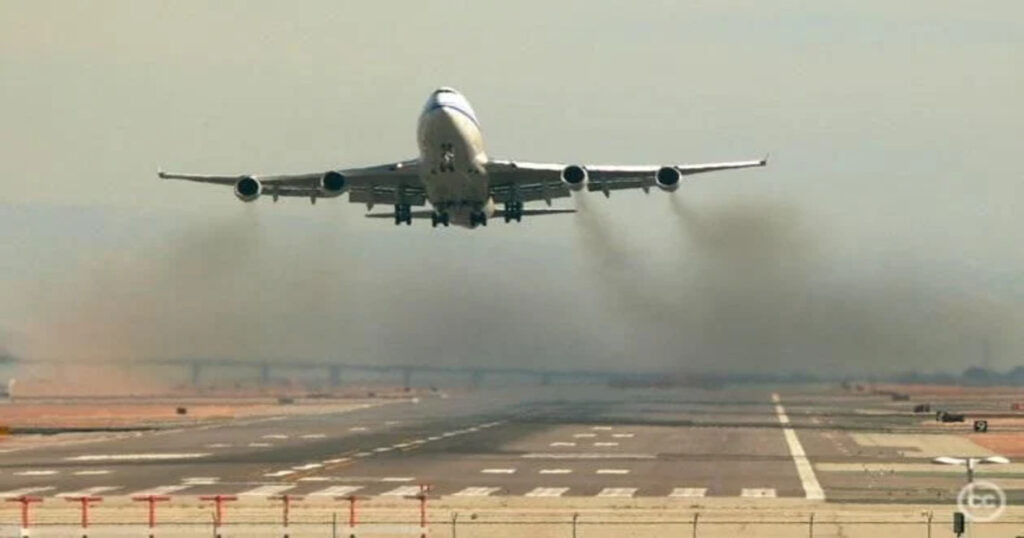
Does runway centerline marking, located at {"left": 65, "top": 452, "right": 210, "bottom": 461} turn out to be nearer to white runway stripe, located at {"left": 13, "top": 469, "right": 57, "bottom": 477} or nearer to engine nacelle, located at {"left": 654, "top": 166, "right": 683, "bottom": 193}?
white runway stripe, located at {"left": 13, "top": 469, "right": 57, "bottom": 477}

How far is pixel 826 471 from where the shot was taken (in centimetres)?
7675

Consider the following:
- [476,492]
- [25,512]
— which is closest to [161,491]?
[476,492]

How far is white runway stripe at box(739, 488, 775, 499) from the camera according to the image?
64000 millimetres

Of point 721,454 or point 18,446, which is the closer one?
point 721,454

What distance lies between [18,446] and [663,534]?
54.7m

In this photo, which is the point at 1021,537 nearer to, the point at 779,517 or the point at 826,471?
the point at 779,517

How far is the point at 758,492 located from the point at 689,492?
2333mm

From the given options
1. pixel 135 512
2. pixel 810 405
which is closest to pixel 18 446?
pixel 135 512

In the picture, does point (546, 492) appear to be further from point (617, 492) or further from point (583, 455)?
point (583, 455)

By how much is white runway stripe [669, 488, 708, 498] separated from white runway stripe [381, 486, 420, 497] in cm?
864

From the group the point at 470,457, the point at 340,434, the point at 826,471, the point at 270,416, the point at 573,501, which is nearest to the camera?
the point at 573,501

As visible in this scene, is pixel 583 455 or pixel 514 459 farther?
pixel 583 455

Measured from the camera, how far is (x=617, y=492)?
65250mm

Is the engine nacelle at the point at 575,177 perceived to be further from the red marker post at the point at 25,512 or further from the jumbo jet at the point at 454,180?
the red marker post at the point at 25,512
